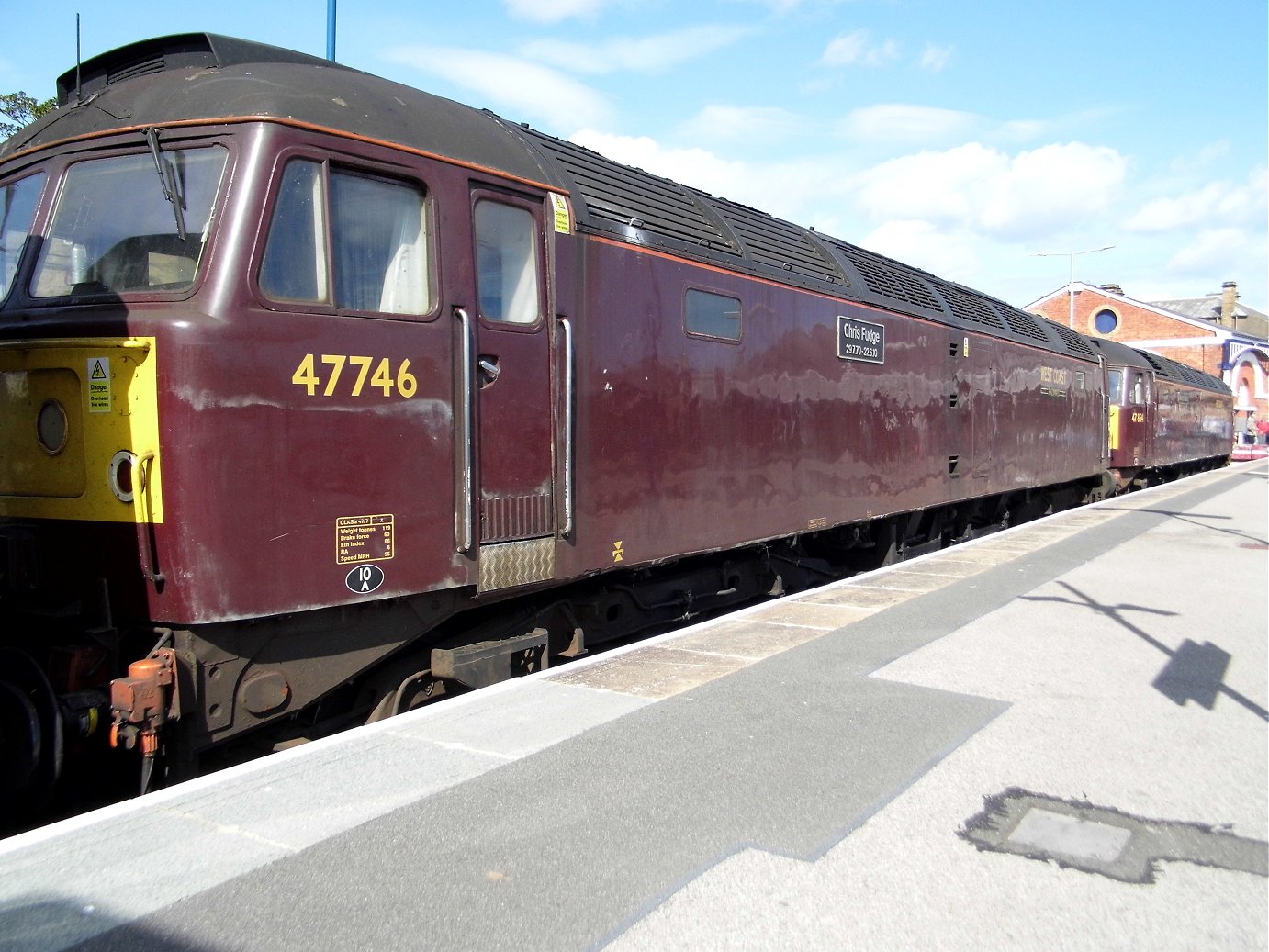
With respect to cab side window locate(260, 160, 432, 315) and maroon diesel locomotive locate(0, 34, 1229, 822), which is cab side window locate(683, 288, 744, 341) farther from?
cab side window locate(260, 160, 432, 315)

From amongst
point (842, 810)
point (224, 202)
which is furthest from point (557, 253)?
point (842, 810)

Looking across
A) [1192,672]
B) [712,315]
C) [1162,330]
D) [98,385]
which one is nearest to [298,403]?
[98,385]

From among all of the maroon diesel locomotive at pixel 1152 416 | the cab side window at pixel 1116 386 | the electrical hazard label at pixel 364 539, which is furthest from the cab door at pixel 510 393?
the cab side window at pixel 1116 386

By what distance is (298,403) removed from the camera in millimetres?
4000

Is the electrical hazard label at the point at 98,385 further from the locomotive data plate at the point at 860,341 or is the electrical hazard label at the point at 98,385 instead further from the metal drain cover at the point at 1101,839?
the locomotive data plate at the point at 860,341

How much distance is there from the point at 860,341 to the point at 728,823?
6.40 metres

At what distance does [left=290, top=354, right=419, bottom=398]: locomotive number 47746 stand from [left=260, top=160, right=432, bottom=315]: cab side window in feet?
0.79

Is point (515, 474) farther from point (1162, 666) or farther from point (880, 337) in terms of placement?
point (880, 337)

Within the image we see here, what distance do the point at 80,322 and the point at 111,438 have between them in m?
0.52

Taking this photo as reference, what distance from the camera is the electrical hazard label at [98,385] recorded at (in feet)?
12.5

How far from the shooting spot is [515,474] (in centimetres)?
496

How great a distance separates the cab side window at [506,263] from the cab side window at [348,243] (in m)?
0.37

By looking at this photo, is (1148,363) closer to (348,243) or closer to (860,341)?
(860,341)

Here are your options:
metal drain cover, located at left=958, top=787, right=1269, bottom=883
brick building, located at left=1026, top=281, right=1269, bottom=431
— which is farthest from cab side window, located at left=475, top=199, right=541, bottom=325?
brick building, located at left=1026, top=281, right=1269, bottom=431
